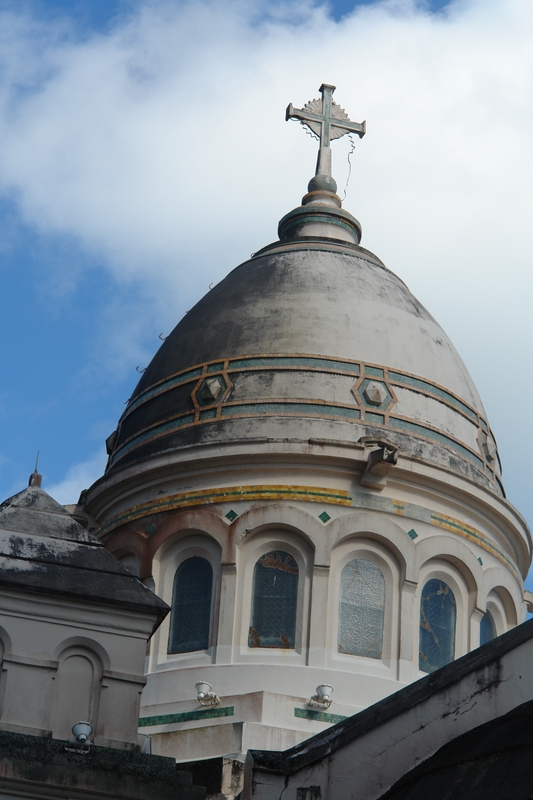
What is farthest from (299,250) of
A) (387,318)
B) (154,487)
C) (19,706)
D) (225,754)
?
(19,706)

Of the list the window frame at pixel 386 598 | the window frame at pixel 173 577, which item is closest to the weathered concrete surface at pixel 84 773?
the window frame at pixel 173 577

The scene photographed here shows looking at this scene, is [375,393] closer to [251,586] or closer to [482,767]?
[251,586]

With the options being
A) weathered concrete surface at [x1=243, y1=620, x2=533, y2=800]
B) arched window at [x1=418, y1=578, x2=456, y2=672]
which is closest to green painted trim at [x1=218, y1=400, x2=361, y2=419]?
arched window at [x1=418, y1=578, x2=456, y2=672]

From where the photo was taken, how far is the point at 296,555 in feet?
85.7

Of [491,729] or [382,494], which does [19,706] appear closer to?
[491,729]

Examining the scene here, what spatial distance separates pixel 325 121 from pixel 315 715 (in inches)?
591

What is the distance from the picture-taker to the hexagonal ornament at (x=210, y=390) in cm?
2788

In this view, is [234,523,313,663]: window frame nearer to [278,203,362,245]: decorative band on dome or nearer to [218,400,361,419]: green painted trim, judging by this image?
[218,400,361,419]: green painted trim

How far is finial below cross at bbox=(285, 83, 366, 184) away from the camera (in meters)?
34.2

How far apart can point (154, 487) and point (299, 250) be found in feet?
20.4

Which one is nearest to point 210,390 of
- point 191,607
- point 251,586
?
point 251,586

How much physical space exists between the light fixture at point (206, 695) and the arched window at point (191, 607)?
118cm

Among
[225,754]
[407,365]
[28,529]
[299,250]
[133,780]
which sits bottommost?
[133,780]

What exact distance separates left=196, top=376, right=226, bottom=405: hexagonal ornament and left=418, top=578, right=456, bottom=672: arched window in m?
4.99
